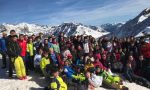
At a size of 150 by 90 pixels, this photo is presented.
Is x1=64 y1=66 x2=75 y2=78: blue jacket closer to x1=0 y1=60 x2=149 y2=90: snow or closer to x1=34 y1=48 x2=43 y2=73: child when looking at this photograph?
x1=0 y1=60 x2=149 y2=90: snow

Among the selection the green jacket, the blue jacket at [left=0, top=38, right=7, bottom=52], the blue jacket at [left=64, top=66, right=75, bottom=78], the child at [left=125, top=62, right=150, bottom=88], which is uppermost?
the blue jacket at [left=0, top=38, right=7, bottom=52]

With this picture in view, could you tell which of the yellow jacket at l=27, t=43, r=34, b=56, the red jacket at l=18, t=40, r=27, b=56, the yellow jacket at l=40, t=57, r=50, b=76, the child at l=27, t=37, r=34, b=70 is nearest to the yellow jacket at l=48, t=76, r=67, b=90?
the yellow jacket at l=40, t=57, r=50, b=76

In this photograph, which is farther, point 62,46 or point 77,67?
point 62,46

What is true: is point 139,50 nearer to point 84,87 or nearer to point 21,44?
point 84,87

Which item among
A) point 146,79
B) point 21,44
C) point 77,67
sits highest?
point 21,44

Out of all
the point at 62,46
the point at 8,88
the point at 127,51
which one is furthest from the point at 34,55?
the point at 127,51

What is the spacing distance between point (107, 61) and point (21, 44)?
648cm

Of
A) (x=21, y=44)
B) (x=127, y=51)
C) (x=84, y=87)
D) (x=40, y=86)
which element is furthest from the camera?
(x=127, y=51)

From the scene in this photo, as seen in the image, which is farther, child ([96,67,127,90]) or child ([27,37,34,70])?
child ([27,37,34,70])

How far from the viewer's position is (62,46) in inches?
814

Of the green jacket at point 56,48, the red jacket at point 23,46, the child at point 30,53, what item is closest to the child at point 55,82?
the red jacket at point 23,46

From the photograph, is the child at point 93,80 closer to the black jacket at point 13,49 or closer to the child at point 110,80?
the child at point 110,80

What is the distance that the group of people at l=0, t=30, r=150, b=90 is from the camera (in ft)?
57.4

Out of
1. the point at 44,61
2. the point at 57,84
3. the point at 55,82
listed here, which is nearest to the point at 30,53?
the point at 44,61
